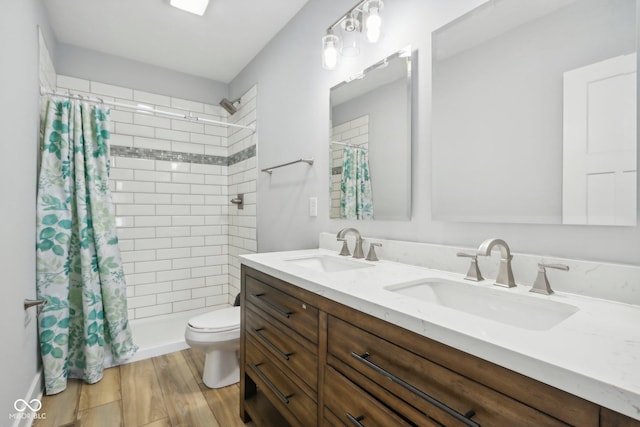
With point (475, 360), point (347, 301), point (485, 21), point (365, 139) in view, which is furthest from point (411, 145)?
point (475, 360)

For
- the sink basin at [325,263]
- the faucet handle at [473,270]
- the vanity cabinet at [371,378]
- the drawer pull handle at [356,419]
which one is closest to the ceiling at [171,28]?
the sink basin at [325,263]

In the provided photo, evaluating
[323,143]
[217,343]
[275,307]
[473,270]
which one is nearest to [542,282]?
[473,270]

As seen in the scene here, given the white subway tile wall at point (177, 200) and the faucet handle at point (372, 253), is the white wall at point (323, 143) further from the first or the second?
the white subway tile wall at point (177, 200)

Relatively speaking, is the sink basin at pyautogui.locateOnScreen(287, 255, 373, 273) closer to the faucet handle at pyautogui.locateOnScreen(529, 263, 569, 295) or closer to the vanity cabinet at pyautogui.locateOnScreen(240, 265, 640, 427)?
the vanity cabinet at pyautogui.locateOnScreen(240, 265, 640, 427)

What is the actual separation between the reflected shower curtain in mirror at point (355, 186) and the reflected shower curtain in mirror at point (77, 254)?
1786mm

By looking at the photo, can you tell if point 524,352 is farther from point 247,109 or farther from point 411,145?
point 247,109

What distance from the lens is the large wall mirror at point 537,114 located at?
2.89ft

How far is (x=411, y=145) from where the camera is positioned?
145cm

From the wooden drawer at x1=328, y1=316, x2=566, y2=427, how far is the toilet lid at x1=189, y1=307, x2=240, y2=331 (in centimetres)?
123

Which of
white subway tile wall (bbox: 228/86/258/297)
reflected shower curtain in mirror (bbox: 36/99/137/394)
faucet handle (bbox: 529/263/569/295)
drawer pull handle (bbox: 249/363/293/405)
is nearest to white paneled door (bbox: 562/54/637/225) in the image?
faucet handle (bbox: 529/263/569/295)

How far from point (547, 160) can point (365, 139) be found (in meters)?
0.88

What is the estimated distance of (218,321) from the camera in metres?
2.07

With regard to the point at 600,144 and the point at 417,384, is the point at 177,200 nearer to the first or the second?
the point at 417,384

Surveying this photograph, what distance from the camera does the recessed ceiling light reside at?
2.12 meters
